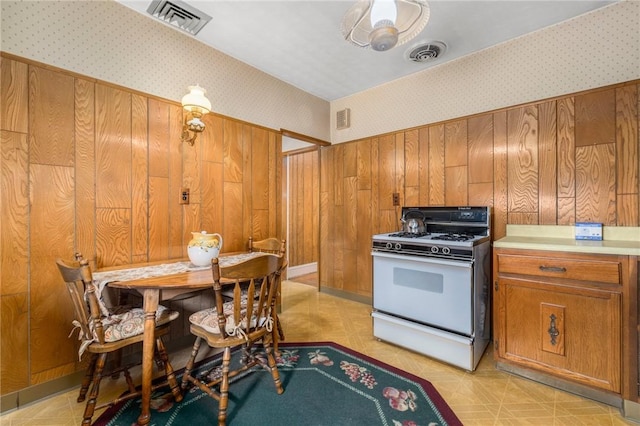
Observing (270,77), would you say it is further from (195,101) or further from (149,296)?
(149,296)

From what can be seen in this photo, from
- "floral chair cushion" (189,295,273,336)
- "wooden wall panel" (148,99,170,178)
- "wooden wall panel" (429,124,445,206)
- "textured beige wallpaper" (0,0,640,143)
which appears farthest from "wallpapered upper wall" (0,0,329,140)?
"floral chair cushion" (189,295,273,336)

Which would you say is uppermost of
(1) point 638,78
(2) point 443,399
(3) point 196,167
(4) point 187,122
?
(1) point 638,78

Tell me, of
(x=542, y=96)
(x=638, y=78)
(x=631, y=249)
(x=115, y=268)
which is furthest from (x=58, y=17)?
(x=638, y=78)

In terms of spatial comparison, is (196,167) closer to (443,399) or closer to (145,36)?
(145,36)

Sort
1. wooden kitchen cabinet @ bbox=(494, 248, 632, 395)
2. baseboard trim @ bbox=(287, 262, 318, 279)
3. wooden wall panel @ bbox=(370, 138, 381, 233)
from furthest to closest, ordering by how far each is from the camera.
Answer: baseboard trim @ bbox=(287, 262, 318, 279) → wooden wall panel @ bbox=(370, 138, 381, 233) → wooden kitchen cabinet @ bbox=(494, 248, 632, 395)

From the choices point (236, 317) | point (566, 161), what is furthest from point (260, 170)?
point (566, 161)

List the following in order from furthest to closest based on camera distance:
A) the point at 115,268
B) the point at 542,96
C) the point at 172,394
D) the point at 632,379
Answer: the point at 542,96, the point at 115,268, the point at 172,394, the point at 632,379

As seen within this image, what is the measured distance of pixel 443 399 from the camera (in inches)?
71.0

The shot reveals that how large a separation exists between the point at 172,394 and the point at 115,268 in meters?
0.98

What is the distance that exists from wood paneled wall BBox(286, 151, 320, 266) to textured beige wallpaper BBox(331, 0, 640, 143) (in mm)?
1730

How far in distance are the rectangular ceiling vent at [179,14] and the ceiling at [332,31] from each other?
1.5 inches

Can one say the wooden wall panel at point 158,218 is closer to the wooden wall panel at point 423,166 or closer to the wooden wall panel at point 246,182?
the wooden wall panel at point 246,182

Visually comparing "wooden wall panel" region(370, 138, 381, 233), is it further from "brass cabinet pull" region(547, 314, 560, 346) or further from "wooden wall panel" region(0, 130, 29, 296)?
"wooden wall panel" region(0, 130, 29, 296)

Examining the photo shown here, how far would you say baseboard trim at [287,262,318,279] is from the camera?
5012mm
